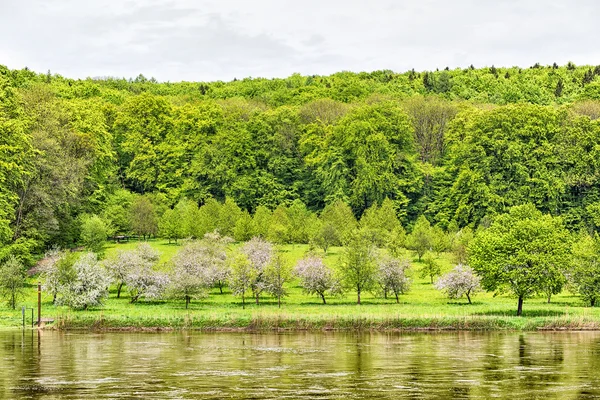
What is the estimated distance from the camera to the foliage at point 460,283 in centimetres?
7488

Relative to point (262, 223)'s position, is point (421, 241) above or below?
below

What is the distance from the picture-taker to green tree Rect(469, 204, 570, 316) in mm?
67500

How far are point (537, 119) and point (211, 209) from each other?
44.4 metres

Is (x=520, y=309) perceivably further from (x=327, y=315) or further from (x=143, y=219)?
(x=143, y=219)

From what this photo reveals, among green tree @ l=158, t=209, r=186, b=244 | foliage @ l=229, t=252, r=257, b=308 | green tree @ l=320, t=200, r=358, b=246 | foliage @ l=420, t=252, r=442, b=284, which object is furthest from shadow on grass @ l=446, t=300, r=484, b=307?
green tree @ l=158, t=209, r=186, b=244

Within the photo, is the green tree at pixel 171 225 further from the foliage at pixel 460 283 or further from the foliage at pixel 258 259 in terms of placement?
the foliage at pixel 460 283

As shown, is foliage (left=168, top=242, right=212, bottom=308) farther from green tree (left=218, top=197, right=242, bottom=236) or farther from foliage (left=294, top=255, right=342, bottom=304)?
green tree (left=218, top=197, right=242, bottom=236)

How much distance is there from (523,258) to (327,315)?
54.9 ft

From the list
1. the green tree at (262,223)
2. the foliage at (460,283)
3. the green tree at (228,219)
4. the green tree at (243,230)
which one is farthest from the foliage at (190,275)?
the foliage at (460,283)

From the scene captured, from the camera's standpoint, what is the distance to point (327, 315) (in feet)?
210

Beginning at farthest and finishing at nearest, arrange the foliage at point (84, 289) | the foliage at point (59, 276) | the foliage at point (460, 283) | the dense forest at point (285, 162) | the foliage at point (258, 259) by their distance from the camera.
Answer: the dense forest at point (285, 162) < the foliage at point (258, 259) < the foliage at point (460, 283) < the foliage at point (59, 276) < the foliage at point (84, 289)

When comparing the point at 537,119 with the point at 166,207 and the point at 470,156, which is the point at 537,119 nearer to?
the point at 470,156

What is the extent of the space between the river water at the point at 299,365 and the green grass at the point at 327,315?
7.98 feet

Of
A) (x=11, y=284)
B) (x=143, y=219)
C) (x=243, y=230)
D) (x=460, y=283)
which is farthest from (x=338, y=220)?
(x=11, y=284)
